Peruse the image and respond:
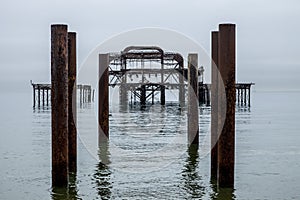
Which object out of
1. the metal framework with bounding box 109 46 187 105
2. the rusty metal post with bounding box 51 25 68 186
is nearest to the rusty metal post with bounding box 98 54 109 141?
the rusty metal post with bounding box 51 25 68 186

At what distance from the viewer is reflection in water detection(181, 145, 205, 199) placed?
426 inches

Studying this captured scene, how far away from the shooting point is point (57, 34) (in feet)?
32.7

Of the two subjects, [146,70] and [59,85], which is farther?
[146,70]

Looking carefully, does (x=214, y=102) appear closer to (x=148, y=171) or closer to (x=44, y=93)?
(x=148, y=171)

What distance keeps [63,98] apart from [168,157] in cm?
625

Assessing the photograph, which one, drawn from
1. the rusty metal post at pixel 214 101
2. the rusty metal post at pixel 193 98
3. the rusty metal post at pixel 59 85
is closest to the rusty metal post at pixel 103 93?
the rusty metal post at pixel 193 98

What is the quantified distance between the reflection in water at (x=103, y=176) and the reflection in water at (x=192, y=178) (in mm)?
1671

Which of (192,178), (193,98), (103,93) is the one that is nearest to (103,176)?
(192,178)

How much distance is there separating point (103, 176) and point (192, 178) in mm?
2118

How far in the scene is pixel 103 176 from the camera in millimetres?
12570

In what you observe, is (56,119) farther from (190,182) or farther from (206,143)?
(206,143)

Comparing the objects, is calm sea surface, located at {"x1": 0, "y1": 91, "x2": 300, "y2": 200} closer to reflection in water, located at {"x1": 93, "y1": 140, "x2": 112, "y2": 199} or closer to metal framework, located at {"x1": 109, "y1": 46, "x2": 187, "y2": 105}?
reflection in water, located at {"x1": 93, "y1": 140, "x2": 112, "y2": 199}

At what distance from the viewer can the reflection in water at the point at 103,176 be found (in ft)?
35.3

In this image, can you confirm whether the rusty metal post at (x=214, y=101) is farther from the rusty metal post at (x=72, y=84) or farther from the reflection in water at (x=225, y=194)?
the rusty metal post at (x=72, y=84)
